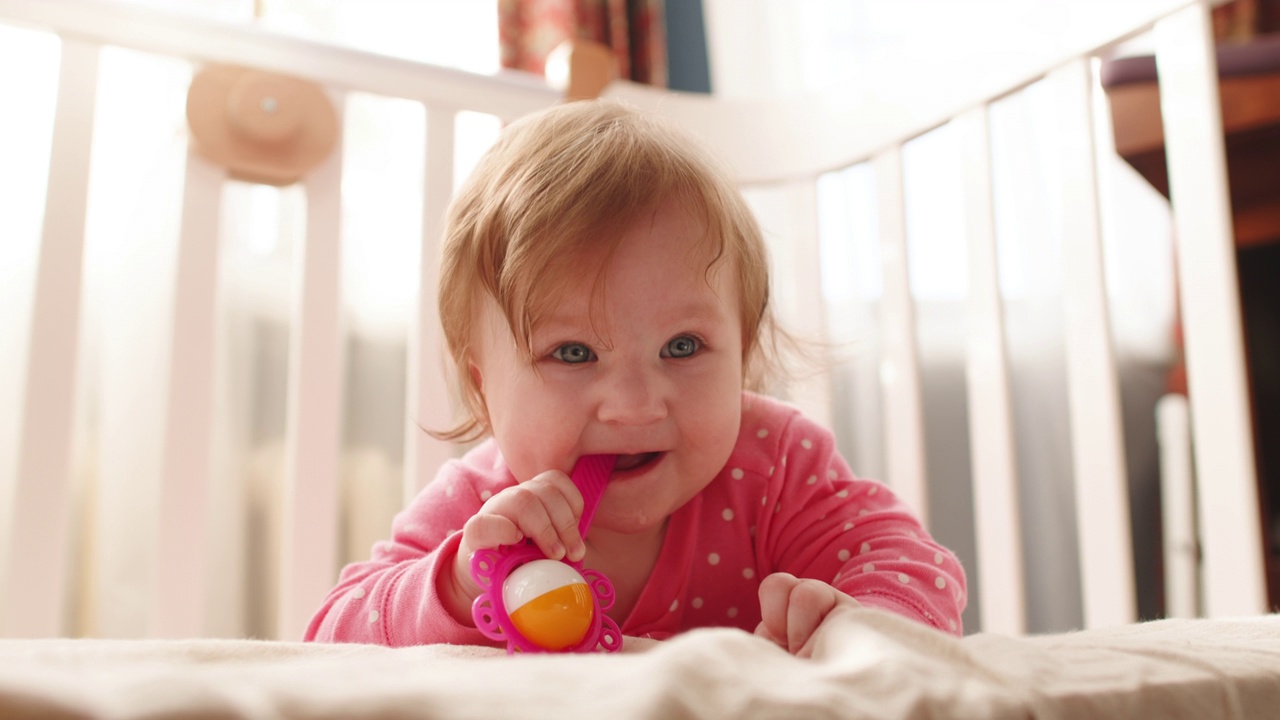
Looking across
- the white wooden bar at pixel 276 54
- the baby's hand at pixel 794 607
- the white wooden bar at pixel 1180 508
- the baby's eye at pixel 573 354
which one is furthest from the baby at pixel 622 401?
the white wooden bar at pixel 1180 508

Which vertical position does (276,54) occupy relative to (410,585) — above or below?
above

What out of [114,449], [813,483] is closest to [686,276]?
[813,483]

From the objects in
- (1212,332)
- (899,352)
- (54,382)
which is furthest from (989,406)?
(54,382)

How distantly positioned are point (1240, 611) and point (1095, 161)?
1.34 feet

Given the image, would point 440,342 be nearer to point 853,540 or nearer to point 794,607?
point 853,540

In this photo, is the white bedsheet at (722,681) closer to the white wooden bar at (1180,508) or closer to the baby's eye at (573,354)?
the baby's eye at (573,354)

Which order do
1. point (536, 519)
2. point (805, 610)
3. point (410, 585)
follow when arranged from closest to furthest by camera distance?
1. point (805, 610)
2. point (536, 519)
3. point (410, 585)

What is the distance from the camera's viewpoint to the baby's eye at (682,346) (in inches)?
28.1

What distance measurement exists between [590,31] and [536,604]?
1.42 metres

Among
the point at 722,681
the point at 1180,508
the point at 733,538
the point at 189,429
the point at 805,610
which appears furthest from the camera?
the point at 1180,508

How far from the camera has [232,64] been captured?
1033mm

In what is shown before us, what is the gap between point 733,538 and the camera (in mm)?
855

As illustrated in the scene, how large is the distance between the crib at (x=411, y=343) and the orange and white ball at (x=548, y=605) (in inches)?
13.1

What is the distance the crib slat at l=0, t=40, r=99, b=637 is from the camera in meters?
0.90
